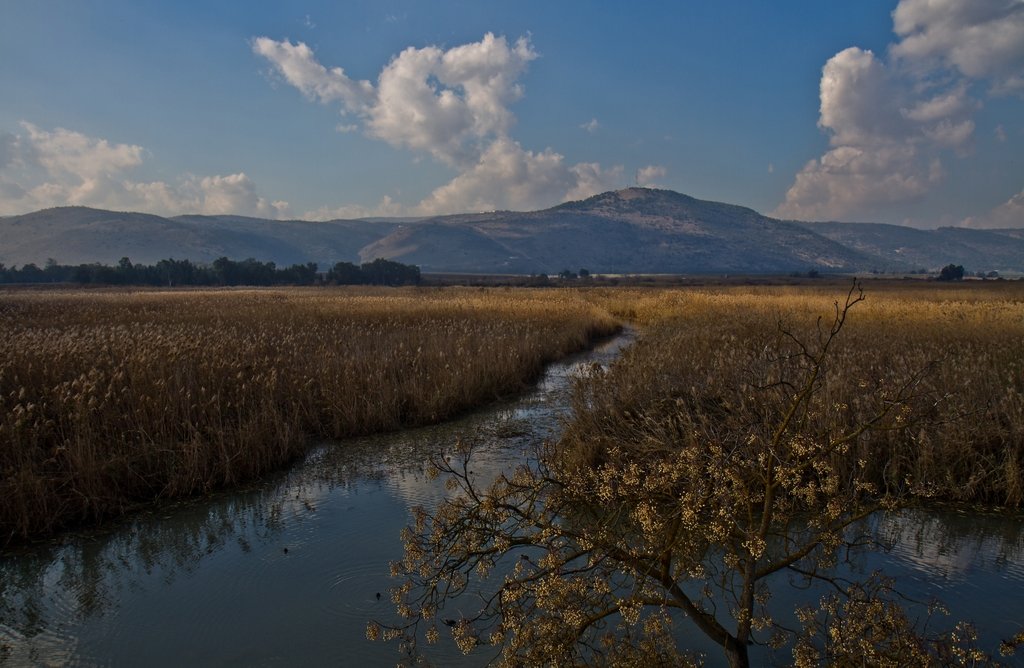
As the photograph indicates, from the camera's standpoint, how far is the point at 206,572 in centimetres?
610

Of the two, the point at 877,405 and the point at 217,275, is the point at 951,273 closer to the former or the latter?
the point at 877,405

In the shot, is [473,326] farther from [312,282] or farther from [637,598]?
[312,282]

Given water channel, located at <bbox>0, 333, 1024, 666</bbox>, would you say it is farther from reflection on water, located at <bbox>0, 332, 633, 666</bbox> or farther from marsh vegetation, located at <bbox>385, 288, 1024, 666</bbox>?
marsh vegetation, located at <bbox>385, 288, 1024, 666</bbox>

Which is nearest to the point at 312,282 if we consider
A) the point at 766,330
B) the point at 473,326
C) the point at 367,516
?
the point at 473,326

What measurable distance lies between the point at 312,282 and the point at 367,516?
7985 cm

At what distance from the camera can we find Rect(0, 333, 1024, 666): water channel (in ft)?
15.8

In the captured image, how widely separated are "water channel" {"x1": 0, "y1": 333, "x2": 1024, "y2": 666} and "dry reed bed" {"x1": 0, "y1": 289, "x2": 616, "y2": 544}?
0.57 m

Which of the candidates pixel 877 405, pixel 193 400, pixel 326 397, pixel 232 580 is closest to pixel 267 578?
pixel 232 580

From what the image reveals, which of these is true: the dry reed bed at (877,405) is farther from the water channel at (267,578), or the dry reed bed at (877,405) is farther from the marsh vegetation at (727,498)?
the water channel at (267,578)

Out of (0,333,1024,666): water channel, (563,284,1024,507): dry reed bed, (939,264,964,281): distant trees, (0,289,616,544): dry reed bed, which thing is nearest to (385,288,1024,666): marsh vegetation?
(563,284,1024,507): dry reed bed

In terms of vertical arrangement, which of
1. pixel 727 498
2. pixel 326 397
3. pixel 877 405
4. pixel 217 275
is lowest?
pixel 326 397

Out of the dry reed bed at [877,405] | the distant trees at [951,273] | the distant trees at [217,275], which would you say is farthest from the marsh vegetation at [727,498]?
the distant trees at [951,273]

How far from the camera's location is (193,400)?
30.7 feet

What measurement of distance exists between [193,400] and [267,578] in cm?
452
